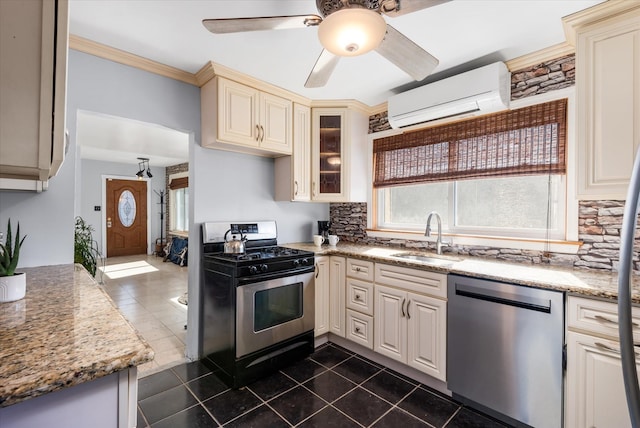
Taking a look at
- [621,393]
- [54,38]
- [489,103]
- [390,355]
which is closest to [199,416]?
[390,355]

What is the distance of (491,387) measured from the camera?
1854 mm

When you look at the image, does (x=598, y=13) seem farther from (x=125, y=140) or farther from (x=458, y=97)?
(x=125, y=140)

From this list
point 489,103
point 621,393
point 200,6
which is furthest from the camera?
point 489,103

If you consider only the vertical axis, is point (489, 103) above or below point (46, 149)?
above

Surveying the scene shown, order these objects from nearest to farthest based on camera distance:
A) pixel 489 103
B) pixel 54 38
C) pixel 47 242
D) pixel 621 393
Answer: pixel 54 38 < pixel 621 393 < pixel 47 242 < pixel 489 103

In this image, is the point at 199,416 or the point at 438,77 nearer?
the point at 199,416

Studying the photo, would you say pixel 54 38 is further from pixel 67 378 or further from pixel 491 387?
pixel 491 387

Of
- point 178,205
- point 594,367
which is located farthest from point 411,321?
point 178,205

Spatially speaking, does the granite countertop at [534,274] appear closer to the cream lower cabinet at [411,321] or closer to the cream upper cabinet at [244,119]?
the cream lower cabinet at [411,321]

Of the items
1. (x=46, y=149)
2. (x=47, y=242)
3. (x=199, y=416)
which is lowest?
(x=199, y=416)

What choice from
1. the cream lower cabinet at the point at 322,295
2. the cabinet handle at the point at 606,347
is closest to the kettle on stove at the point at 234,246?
the cream lower cabinet at the point at 322,295

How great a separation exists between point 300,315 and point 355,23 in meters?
2.19

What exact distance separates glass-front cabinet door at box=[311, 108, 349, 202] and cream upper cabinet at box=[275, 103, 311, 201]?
76 millimetres

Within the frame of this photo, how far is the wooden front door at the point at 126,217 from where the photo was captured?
7227 millimetres
